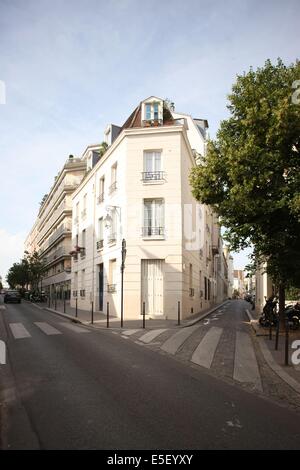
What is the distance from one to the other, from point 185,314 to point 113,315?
370cm

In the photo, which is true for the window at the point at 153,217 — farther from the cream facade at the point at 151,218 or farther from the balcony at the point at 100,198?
the balcony at the point at 100,198

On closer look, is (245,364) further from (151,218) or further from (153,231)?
(151,218)

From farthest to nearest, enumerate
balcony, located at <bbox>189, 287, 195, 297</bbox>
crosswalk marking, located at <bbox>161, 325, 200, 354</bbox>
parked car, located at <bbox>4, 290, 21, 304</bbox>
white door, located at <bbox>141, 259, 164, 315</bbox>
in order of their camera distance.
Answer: parked car, located at <bbox>4, 290, 21, 304</bbox> < balcony, located at <bbox>189, 287, 195, 297</bbox> < white door, located at <bbox>141, 259, 164, 315</bbox> < crosswalk marking, located at <bbox>161, 325, 200, 354</bbox>

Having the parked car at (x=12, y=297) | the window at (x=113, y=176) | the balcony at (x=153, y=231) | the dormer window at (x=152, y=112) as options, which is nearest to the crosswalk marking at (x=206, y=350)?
the balcony at (x=153, y=231)

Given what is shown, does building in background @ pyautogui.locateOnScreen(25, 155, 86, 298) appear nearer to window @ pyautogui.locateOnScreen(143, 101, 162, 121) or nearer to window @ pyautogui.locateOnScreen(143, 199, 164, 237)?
window @ pyautogui.locateOnScreen(143, 199, 164, 237)

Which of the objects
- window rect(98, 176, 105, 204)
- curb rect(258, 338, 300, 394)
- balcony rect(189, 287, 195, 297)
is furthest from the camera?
window rect(98, 176, 105, 204)

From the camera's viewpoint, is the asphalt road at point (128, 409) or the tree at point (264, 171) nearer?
the asphalt road at point (128, 409)

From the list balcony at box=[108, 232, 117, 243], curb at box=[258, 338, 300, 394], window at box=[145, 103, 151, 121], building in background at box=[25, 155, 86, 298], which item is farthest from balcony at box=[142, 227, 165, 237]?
building in background at box=[25, 155, 86, 298]

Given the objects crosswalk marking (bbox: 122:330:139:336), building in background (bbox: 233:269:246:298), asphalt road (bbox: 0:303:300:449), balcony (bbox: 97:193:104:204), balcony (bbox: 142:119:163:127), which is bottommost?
building in background (bbox: 233:269:246:298)

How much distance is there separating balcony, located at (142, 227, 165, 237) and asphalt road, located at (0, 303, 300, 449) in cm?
1207

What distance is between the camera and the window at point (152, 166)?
806 inches

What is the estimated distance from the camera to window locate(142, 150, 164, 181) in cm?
2048

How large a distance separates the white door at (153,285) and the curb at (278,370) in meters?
8.85
